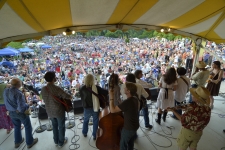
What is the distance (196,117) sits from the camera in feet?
4.92

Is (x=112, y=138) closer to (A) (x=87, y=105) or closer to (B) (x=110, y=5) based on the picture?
(A) (x=87, y=105)

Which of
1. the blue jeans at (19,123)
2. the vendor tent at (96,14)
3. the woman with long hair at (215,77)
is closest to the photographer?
the vendor tent at (96,14)

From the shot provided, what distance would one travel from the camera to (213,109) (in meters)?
3.71

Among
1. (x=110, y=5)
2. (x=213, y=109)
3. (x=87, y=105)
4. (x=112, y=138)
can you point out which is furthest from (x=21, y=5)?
(x=213, y=109)

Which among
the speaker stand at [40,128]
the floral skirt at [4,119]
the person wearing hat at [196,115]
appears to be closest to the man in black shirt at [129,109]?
the person wearing hat at [196,115]

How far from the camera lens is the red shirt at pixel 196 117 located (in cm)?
147

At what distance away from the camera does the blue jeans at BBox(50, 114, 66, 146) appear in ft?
7.47

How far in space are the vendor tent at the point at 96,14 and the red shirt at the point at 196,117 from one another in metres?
1.41

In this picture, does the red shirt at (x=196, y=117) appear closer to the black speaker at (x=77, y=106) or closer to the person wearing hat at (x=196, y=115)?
the person wearing hat at (x=196, y=115)

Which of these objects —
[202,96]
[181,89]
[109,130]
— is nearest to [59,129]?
[109,130]

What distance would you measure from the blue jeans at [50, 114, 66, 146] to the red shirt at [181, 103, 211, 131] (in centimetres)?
176

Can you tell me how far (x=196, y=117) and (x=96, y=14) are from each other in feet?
6.37

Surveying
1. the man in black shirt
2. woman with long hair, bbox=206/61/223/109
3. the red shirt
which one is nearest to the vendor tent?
woman with long hair, bbox=206/61/223/109

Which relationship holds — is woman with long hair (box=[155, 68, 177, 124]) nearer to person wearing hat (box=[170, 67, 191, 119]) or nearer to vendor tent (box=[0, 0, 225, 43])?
person wearing hat (box=[170, 67, 191, 119])
